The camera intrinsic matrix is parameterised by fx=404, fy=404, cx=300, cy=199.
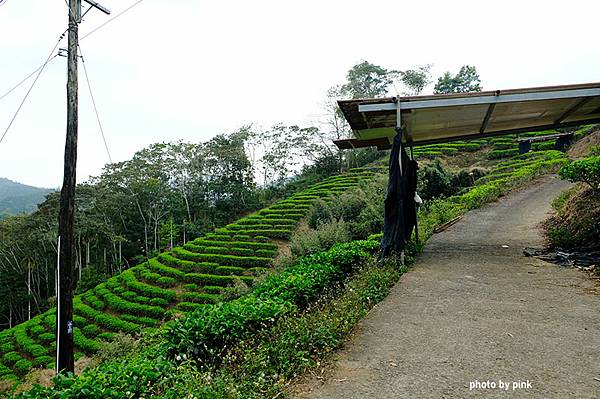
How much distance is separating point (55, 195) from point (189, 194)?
10.9 meters

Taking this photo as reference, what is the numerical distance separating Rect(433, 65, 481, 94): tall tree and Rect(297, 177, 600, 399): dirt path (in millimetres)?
45873

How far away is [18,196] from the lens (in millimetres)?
116250

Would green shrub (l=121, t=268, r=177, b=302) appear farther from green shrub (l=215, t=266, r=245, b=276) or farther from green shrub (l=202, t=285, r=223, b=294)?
green shrub (l=215, t=266, r=245, b=276)

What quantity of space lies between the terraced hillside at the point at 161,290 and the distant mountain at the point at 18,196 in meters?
73.7

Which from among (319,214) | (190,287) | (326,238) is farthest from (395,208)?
(190,287)

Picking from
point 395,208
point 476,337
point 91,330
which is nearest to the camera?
point 476,337

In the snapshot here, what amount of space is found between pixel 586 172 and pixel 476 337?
512 cm

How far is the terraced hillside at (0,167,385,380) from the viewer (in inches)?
733

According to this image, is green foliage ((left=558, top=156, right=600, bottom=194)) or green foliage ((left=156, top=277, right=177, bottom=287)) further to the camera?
green foliage ((left=156, top=277, right=177, bottom=287))

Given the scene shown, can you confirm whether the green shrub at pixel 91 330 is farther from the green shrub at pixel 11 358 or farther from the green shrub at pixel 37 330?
the green shrub at pixel 37 330

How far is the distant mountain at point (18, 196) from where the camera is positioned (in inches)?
3750

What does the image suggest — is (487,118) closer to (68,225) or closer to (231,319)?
(231,319)

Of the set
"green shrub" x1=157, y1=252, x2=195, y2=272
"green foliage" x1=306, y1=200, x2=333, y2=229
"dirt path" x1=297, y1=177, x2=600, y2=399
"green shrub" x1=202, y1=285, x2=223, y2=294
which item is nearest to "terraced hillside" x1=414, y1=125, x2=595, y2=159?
"green foliage" x1=306, y1=200, x2=333, y2=229

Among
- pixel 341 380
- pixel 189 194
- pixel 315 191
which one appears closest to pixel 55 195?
pixel 189 194
